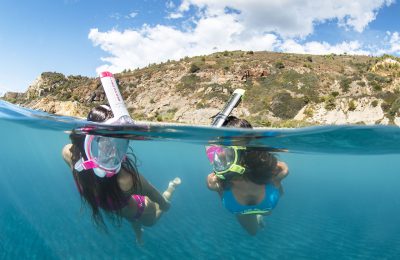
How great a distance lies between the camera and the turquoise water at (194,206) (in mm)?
6711

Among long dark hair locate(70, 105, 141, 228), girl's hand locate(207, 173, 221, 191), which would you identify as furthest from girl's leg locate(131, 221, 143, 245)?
girl's hand locate(207, 173, 221, 191)

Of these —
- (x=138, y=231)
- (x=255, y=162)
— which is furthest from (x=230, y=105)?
(x=138, y=231)

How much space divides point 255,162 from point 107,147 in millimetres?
2383

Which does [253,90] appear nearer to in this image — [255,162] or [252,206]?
[255,162]

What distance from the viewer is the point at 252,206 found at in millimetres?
6371

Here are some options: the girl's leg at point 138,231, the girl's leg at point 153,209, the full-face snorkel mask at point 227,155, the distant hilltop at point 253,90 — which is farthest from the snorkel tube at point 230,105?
the distant hilltop at point 253,90

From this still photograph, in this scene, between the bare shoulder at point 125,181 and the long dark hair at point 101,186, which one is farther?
the bare shoulder at point 125,181

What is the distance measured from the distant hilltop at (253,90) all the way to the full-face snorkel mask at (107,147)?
1742cm

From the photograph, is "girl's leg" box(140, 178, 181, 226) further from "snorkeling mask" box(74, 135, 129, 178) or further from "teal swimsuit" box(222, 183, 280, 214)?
"teal swimsuit" box(222, 183, 280, 214)

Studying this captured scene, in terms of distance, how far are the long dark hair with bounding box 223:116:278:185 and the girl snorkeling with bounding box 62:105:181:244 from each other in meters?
1.70

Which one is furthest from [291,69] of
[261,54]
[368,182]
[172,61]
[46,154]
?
[46,154]

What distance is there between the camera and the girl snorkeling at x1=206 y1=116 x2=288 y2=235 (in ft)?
20.2

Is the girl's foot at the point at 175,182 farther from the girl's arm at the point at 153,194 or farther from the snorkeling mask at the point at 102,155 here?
the snorkeling mask at the point at 102,155

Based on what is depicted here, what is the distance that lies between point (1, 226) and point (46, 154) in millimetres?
1954
